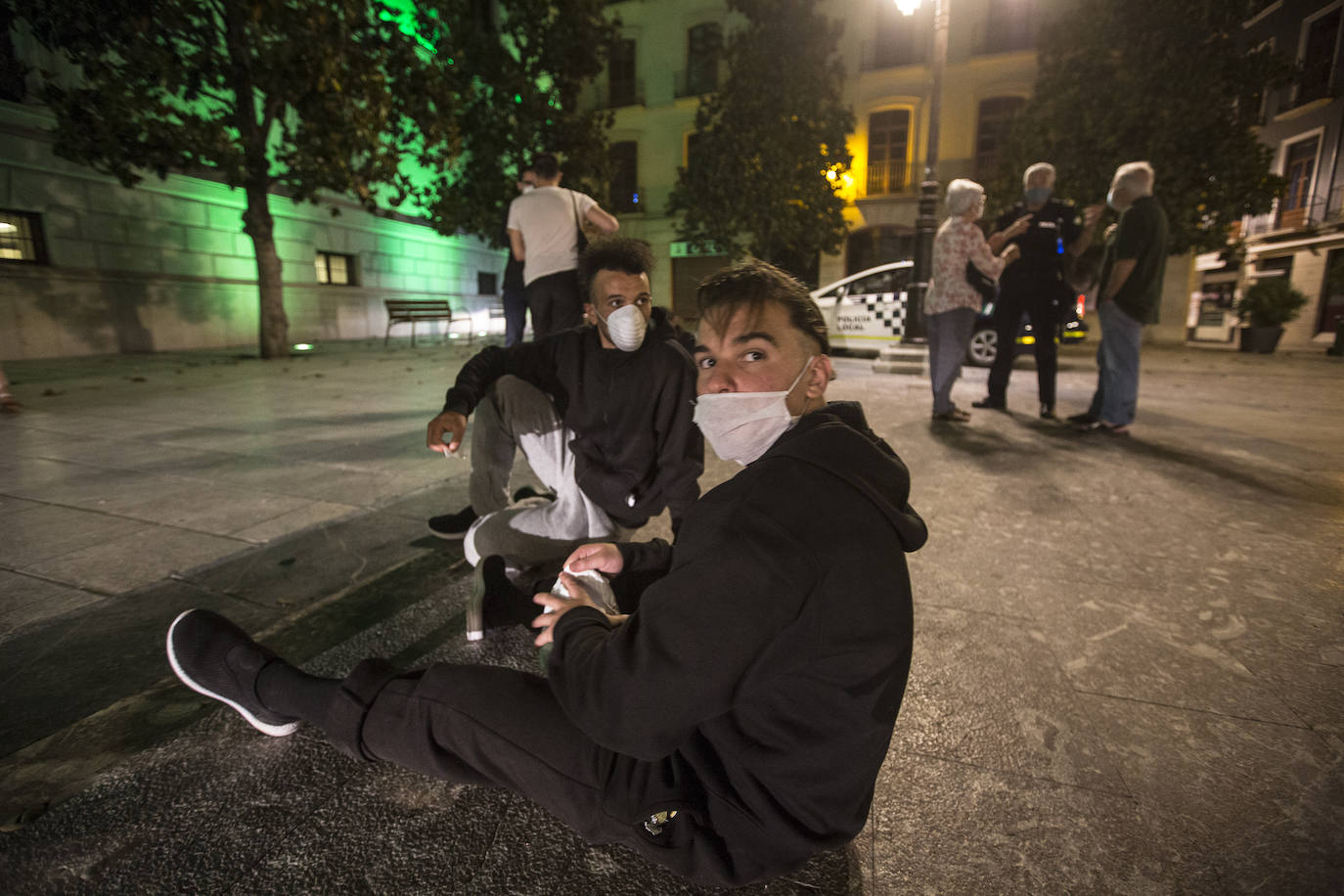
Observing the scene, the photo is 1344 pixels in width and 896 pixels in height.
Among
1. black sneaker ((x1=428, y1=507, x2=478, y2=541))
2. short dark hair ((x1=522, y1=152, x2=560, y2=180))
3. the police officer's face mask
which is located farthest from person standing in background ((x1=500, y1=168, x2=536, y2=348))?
the police officer's face mask

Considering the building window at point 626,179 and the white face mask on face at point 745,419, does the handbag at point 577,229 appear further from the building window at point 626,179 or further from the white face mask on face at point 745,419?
the building window at point 626,179

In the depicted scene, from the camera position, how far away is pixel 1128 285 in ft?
15.9

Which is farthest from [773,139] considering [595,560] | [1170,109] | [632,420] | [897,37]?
[595,560]

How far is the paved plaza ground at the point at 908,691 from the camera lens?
1.28 m

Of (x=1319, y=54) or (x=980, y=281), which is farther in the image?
(x=1319, y=54)

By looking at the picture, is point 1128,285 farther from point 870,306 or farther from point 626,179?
point 626,179

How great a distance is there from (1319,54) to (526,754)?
28.1m

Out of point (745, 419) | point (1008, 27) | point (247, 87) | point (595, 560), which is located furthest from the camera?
point (1008, 27)

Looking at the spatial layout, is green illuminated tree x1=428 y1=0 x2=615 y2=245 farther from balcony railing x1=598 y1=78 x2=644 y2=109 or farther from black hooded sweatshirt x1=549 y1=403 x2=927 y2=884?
black hooded sweatshirt x1=549 y1=403 x2=927 y2=884

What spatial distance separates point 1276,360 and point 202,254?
68.0 ft

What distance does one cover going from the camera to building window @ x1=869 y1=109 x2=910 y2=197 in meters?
20.4

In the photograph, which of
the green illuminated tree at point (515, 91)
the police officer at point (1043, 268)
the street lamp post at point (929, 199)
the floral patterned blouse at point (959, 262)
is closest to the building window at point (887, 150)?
the green illuminated tree at point (515, 91)

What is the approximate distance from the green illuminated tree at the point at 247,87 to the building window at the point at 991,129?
16362mm

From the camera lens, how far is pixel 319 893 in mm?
1194
